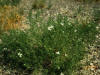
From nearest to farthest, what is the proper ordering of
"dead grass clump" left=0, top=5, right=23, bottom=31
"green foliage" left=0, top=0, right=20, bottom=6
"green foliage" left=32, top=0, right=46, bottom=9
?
1. "dead grass clump" left=0, top=5, right=23, bottom=31
2. "green foliage" left=0, top=0, right=20, bottom=6
3. "green foliage" left=32, top=0, right=46, bottom=9

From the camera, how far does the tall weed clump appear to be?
11.9 ft

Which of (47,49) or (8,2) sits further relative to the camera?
(8,2)

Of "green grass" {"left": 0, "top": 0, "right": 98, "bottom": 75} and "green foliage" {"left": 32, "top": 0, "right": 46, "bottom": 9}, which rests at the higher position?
"green foliage" {"left": 32, "top": 0, "right": 46, "bottom": 9}

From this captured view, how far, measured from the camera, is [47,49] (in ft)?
11.9

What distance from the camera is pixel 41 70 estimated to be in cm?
365

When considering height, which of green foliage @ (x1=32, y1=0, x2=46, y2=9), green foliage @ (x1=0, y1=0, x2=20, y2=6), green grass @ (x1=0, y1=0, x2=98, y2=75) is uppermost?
green foliage @ (x1=0, y1=0, x2=20, y2=6)

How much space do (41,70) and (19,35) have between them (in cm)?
84

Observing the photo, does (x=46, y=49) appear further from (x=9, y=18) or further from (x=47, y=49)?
(x=9, y=18)

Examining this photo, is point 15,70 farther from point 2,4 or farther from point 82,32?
point 2,4

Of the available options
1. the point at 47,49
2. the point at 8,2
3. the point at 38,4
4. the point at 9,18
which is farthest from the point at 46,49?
the point at 8,2

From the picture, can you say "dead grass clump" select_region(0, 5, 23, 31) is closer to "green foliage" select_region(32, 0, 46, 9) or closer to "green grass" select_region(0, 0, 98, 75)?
"green foliage" select_region(32, 0, 46, 9)

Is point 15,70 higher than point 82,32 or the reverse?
the reverse

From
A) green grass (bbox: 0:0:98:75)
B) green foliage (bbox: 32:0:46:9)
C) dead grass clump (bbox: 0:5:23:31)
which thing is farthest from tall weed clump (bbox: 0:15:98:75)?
green foliage (bbox: 32:0:46:9)

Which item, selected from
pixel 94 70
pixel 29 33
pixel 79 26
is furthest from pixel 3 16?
pixel 94 70
